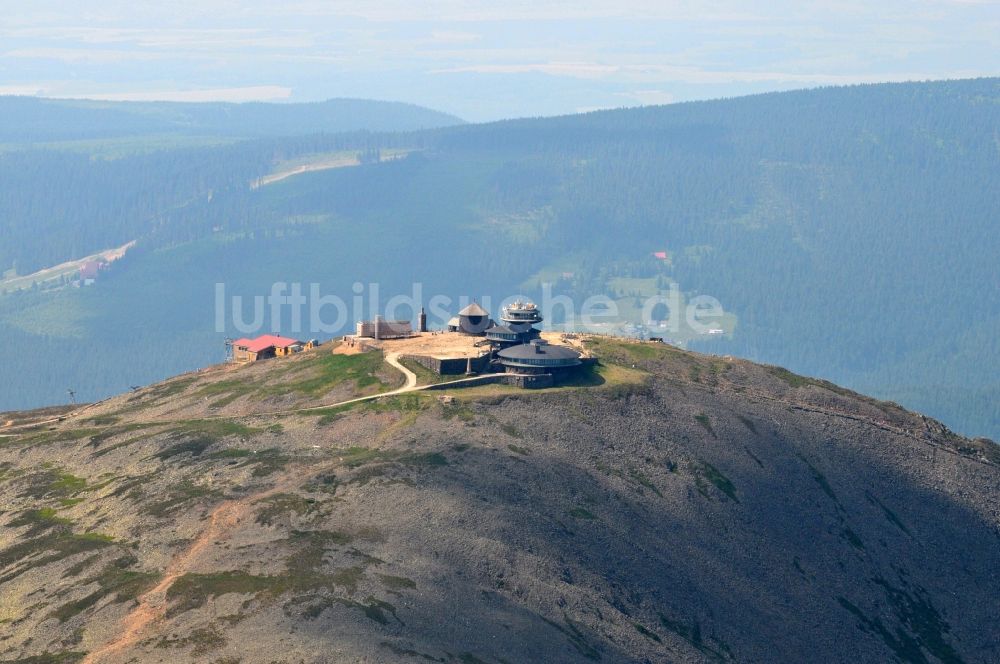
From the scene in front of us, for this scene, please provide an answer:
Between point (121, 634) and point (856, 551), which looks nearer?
point (121, 634)

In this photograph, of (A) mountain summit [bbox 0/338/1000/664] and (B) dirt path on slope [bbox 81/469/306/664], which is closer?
(B) dirt path on slope [bbox 81/469/306/664]

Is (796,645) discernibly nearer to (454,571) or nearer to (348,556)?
(454,571)

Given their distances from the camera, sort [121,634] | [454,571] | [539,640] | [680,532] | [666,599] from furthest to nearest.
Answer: [680,532] < [666,599] < [454,571] < [539,640] < [121,634]

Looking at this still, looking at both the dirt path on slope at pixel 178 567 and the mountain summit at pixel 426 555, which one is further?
the mountain summit at pixel 426 555

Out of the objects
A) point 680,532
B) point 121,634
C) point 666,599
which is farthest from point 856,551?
point 121,634
